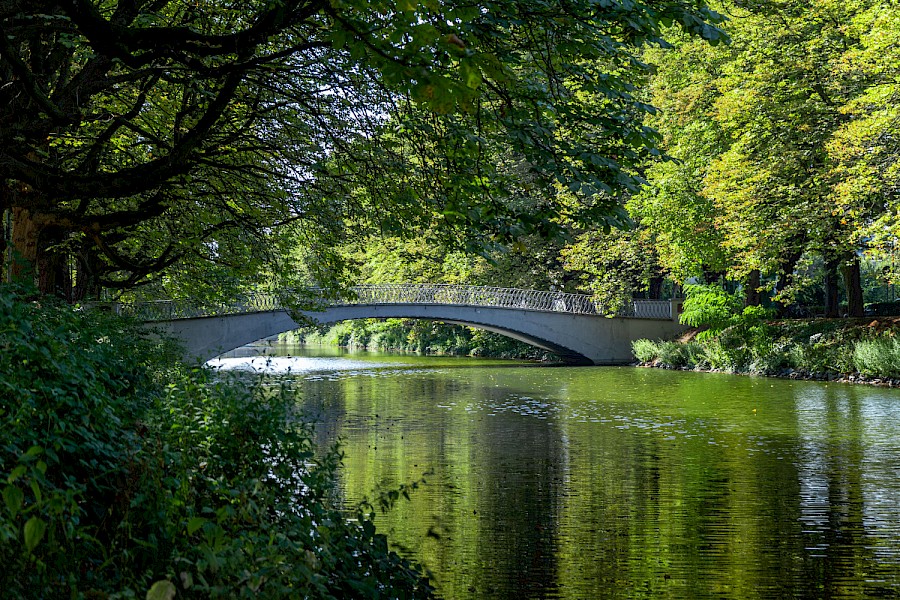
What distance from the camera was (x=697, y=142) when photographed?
31.3 m

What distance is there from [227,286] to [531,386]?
540 inches

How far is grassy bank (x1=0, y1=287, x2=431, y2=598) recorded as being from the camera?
150 inches

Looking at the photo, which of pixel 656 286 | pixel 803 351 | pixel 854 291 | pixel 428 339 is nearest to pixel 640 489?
pixel 803 351

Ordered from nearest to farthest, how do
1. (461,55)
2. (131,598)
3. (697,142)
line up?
(131,598)
(461,55)
(697,142)

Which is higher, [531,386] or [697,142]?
[697,142]

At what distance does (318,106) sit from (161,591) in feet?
22.7

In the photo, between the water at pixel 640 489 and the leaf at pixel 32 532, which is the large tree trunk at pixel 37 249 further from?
the leaf at pixel 32 532

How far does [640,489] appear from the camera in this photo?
1137cm

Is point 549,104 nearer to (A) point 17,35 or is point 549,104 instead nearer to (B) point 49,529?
(A) point 17,35

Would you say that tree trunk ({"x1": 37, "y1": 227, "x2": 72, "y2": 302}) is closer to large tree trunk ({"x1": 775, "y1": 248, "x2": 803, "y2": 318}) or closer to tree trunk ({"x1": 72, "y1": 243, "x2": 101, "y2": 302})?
tree trunk ({"x1": 72, "y1": 243, "x2": 101, "y2": 302})

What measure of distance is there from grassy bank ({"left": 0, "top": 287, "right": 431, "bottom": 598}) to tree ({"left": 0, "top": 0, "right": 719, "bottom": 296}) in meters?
1.77

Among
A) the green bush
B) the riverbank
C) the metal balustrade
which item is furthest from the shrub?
the green bush

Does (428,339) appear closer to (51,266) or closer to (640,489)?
(51,266)

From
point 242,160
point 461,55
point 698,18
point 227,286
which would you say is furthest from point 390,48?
point 227,286
